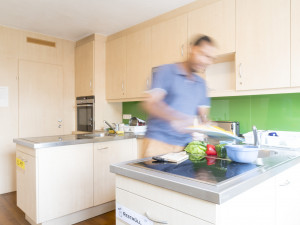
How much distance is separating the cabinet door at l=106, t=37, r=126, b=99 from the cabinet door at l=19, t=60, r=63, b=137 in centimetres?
89

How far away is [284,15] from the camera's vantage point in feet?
6.20

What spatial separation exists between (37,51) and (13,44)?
34 cm

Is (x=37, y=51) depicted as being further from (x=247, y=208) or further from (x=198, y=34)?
(x=247, y=208)

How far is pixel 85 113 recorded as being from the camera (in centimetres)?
379

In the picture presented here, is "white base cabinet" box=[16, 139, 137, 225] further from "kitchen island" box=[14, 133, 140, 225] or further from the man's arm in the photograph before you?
the man's arm

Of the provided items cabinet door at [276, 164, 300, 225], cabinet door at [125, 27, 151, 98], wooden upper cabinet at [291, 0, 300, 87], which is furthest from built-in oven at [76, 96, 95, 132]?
cabinet door at [276, 164, 300, 225]

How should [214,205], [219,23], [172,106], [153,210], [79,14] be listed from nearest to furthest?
1. [214,205]
2. [153,210]
3. [172,106]
4. [219,23]
5. [79,14]

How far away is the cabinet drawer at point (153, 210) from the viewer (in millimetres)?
940

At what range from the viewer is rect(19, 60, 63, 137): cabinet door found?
3.52 meters

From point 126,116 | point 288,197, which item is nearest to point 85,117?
point 126,116

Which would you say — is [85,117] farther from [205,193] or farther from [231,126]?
[205,193]

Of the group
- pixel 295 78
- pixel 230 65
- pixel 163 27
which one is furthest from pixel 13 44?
pixel 295 78

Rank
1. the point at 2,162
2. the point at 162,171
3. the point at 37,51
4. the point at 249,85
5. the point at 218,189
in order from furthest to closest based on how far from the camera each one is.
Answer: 1. the point at 37,51
2. the point at 2,162
3. the point at 249,85
4. the point at 162,171
5. the point at 218,189

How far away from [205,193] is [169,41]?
225 centimetres
